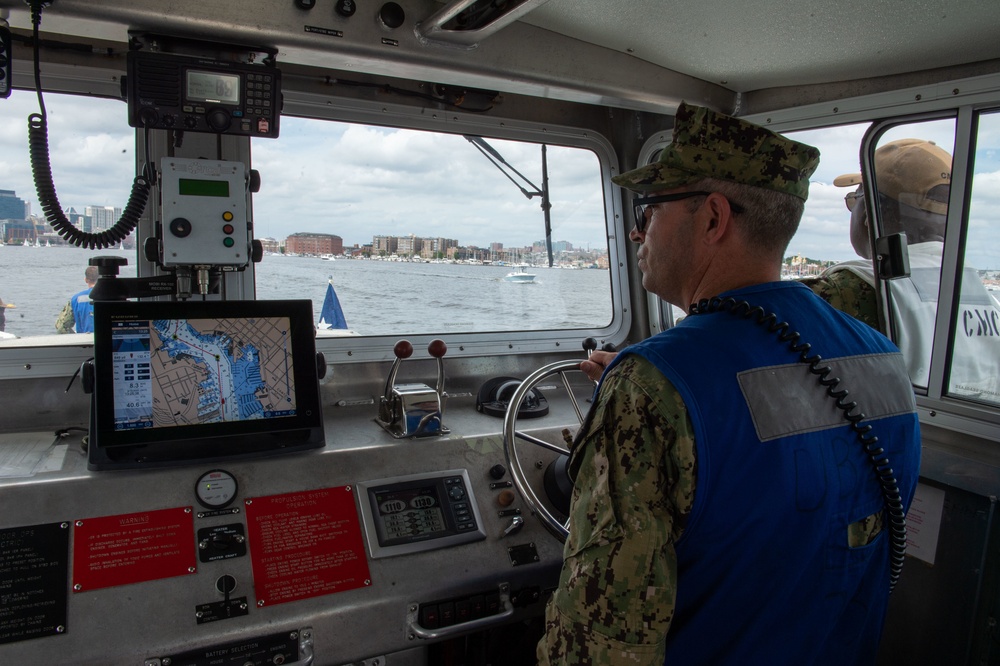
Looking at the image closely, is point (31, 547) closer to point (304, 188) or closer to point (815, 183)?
point (304, 188)

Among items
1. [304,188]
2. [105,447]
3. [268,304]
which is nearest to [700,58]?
[304,188]

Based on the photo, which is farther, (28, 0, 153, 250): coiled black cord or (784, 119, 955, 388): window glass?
(784, 119, 955, 388): window glass

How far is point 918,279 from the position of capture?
2.38 metres

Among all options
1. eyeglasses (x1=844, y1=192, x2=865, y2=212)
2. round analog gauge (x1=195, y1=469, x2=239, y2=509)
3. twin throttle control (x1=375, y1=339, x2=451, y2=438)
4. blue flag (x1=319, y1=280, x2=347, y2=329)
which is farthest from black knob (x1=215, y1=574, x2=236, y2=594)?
eyeglasses (x1=844, y1=192, x2=865, y2=212)

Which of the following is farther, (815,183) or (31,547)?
(815,183)

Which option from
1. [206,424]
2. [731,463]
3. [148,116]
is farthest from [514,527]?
[148,116]

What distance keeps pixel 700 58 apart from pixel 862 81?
0.55 metres

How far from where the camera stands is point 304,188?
267 cm

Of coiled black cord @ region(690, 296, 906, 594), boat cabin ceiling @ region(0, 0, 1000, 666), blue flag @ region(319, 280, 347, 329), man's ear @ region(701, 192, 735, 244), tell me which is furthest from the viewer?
blue flag @ region(319, 280, 347, 329)

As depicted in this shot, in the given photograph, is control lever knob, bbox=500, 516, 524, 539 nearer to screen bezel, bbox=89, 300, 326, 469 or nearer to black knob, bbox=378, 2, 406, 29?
screen bezel, bbox=89, 300, 326, 469

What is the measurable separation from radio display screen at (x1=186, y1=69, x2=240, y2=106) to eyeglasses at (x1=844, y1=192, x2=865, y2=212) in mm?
2059

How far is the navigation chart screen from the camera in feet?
6.31

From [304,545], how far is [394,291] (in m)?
1.26

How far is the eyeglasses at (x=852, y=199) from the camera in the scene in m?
2.53
